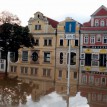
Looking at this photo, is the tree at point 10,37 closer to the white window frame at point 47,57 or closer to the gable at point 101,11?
the white window frame at point 47,57

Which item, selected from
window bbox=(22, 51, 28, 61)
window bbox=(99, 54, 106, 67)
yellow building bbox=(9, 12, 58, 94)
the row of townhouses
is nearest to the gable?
the row of townhouses

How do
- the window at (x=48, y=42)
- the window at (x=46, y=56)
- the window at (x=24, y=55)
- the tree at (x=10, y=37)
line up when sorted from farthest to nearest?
the window at (x=24, y=55)
the window at (x=48, y=42)
the window at (x=46, y=56)
the tree at (x=10, y=37)

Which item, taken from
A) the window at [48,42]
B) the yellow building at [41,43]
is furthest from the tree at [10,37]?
the window at [48,42]

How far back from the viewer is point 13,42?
2819cm

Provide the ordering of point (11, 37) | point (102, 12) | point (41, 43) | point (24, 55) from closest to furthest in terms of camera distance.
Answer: point (11, 37), point (102, 12), point (41, 43), point (24, 55)

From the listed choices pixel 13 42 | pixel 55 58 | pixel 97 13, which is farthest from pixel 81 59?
pixel 13 42

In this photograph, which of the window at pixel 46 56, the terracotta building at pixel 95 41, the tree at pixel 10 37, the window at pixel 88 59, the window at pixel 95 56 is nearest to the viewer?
the tree at pixel 10 37

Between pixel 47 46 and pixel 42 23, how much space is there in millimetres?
4288

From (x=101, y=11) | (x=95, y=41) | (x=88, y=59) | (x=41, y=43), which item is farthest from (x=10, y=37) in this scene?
(x=101, y=11)

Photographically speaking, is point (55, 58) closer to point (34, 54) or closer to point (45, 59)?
point (45, 59)

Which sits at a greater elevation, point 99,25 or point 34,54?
point 99,25

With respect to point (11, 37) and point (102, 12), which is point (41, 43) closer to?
point (102, 12)

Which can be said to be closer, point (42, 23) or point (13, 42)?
point (13, 42)

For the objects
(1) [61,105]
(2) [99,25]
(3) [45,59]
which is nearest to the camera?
(1) [61,105]
